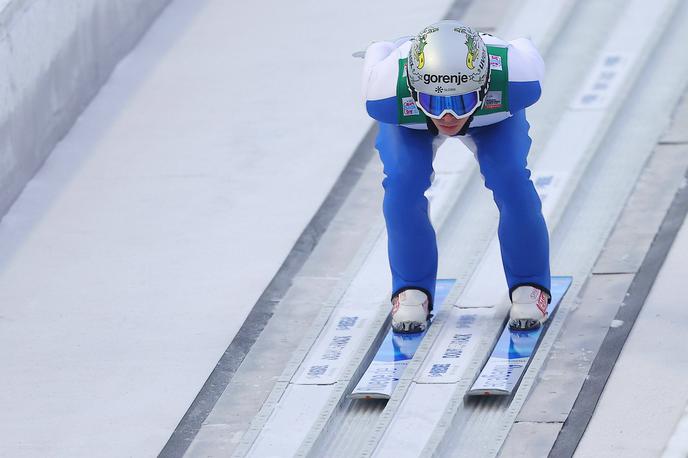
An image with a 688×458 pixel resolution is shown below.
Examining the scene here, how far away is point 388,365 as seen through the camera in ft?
18.9

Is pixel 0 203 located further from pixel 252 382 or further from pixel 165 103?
pixel 252 382

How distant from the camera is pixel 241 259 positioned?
6613mm

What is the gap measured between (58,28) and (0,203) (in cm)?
99

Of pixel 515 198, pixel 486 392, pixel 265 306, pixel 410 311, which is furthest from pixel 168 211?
pixel 486 392

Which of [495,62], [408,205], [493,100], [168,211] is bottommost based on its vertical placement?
[168,211]

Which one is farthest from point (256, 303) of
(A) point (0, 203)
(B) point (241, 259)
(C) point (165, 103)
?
(C) point (165, 103)

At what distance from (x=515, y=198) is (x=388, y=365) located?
73cm

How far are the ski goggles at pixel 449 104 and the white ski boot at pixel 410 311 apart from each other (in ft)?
2.71

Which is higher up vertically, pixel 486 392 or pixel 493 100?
pixel 493 100

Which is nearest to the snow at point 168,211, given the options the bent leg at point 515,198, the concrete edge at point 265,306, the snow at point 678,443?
the concrete edge at point 265,306

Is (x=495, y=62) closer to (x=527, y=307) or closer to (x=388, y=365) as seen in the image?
(x=527, y=307)

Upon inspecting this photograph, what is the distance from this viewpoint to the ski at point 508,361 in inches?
218

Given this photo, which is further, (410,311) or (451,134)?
(410,311)

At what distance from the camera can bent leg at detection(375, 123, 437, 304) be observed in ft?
18.5
